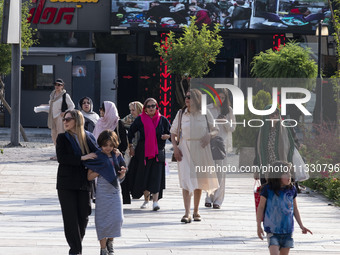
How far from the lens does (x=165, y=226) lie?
12227mm

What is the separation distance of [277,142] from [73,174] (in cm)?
321

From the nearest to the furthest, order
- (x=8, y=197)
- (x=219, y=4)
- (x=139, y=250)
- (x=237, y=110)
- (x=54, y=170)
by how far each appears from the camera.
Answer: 1. (x=139, y=250)
2. (x=8, y=197)
3. (x=54, y=170)
4. (x=237, y=110)
5. (x=219, y=4)

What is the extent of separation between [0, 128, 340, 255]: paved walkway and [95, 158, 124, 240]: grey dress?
599 mm

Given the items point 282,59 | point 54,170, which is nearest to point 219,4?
point 282,59

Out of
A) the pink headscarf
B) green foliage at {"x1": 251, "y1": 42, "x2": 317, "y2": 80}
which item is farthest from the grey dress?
green foliage at {"x1": 251, "y1": 42, "x2": 317, "y2": 80}

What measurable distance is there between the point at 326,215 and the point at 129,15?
70.4 ft

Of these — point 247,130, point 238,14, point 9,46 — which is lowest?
point 247,130

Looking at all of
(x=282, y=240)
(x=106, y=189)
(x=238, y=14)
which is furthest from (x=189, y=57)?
(x=282, y=240)

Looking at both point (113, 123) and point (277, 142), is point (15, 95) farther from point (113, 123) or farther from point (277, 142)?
point (277, 142)

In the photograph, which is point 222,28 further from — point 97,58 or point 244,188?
point 244,188

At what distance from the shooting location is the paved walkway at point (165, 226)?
414 inches

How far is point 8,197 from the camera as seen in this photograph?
14.8 metres

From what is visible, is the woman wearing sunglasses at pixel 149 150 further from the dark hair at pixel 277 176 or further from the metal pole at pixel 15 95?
the metal pole at pixel 15 95

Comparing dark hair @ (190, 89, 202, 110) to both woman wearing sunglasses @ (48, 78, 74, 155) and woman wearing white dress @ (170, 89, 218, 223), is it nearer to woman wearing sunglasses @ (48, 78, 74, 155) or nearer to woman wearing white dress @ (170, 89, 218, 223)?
woman wearing white dress @ (170, 89, 218, 223)
